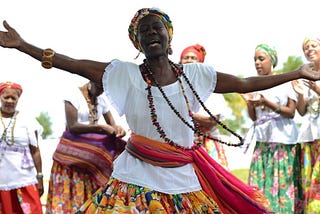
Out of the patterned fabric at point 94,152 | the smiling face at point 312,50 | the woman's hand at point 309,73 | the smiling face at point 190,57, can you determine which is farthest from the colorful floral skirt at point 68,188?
the woman's hand at point 309,73

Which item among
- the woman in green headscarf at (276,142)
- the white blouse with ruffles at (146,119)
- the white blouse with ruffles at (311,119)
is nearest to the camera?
the white blouse with ruffles at (146,119)

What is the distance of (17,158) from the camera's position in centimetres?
779

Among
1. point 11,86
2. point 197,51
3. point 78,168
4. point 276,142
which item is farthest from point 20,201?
point 276,142

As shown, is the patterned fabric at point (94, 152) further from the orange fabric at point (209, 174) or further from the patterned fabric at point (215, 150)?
the orange fabric at point (209, 174)

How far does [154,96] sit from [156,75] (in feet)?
0.63

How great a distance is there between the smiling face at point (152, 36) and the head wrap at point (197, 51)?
3.95 m

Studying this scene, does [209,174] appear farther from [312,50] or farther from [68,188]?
[312,50]

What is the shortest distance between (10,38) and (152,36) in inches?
36.8

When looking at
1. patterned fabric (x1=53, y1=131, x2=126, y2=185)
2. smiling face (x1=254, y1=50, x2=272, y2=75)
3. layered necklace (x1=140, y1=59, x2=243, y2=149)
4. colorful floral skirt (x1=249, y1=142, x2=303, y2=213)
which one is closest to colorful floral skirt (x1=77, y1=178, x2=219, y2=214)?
layered necklace (x1=140, y1=59, x2=243, y2=149)

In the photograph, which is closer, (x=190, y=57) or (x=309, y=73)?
(x=309, y=73)

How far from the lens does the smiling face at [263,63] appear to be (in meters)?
8.66

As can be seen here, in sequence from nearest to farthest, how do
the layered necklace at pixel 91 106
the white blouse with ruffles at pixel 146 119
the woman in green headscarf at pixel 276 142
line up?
the white blouse with ruffles at pixel 146 119 → the layered necklace at pixel 91 106 → the woman in green headscarf at pixel 276 142

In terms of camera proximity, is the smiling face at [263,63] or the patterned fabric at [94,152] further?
the smiling face at [263,63]

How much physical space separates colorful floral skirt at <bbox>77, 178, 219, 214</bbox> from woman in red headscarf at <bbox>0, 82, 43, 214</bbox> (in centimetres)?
359
